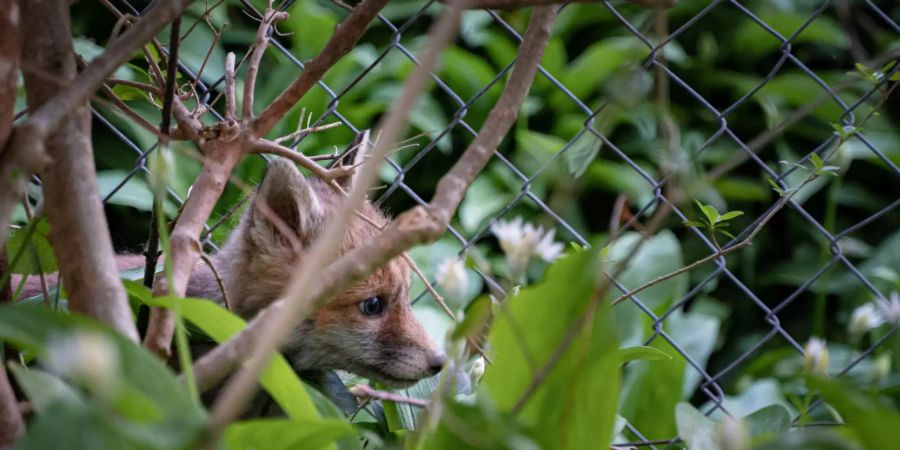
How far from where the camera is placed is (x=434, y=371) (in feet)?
9.00

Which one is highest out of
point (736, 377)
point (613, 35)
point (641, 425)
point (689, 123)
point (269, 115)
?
point (269, 115)

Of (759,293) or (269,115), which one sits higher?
(269,115)

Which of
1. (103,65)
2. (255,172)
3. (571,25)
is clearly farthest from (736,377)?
(103,65)

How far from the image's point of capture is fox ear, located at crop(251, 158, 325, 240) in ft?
8.36

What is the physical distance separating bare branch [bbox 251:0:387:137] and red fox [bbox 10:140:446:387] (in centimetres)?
68

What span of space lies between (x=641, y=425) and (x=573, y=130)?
7.62ft

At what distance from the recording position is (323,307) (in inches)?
104

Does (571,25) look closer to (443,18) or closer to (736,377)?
(736,377)

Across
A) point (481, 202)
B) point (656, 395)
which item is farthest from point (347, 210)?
point (481, 202)

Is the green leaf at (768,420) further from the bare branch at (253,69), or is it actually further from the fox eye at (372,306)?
the bare branch at (253,69)

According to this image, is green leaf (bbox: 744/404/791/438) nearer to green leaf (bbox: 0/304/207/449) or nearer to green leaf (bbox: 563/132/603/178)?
green leaf (bbox: 563/132/603/178)

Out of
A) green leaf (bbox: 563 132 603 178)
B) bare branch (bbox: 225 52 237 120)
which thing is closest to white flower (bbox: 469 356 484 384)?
green leaf (bbox: 563 132 603 178)

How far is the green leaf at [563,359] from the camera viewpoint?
1.40m

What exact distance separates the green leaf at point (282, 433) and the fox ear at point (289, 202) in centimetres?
122
